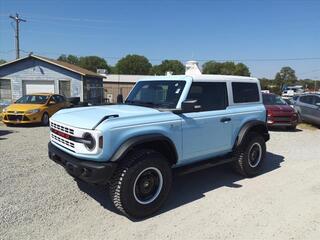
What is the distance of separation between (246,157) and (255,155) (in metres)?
0.48

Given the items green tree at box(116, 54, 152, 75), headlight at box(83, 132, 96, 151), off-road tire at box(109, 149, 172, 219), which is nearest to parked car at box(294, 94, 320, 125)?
off-road tire at box(109, 149, 172, 219)

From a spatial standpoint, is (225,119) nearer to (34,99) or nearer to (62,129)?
(62,129)

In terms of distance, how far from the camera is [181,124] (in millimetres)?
4629

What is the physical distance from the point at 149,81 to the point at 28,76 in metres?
20.9

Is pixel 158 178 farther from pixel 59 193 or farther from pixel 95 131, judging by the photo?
pixel 59 193

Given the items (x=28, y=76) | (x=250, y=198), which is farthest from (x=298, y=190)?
(x=28, y=76)

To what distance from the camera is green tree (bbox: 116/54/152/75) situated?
106m

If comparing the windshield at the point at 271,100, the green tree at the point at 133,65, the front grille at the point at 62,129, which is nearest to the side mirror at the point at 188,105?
the front grille at the point at 62,129

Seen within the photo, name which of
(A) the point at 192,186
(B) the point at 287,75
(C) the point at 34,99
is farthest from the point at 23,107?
(B) the point at 287,75

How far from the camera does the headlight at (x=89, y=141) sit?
3819mm

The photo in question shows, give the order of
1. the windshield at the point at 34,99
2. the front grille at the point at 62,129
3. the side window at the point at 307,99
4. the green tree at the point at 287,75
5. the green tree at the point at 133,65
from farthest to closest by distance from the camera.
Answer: the green tree at the point at 287,75
the green tree at the point at 133,65
the side window at the point at 307,99
the windshield at the point at 34,99
the front grille at the point at 62,129

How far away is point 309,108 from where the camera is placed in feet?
49.2

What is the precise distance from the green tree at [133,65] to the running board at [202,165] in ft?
332

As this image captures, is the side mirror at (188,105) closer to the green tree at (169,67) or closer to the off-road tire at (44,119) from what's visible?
the off-road tire at (44,119)
